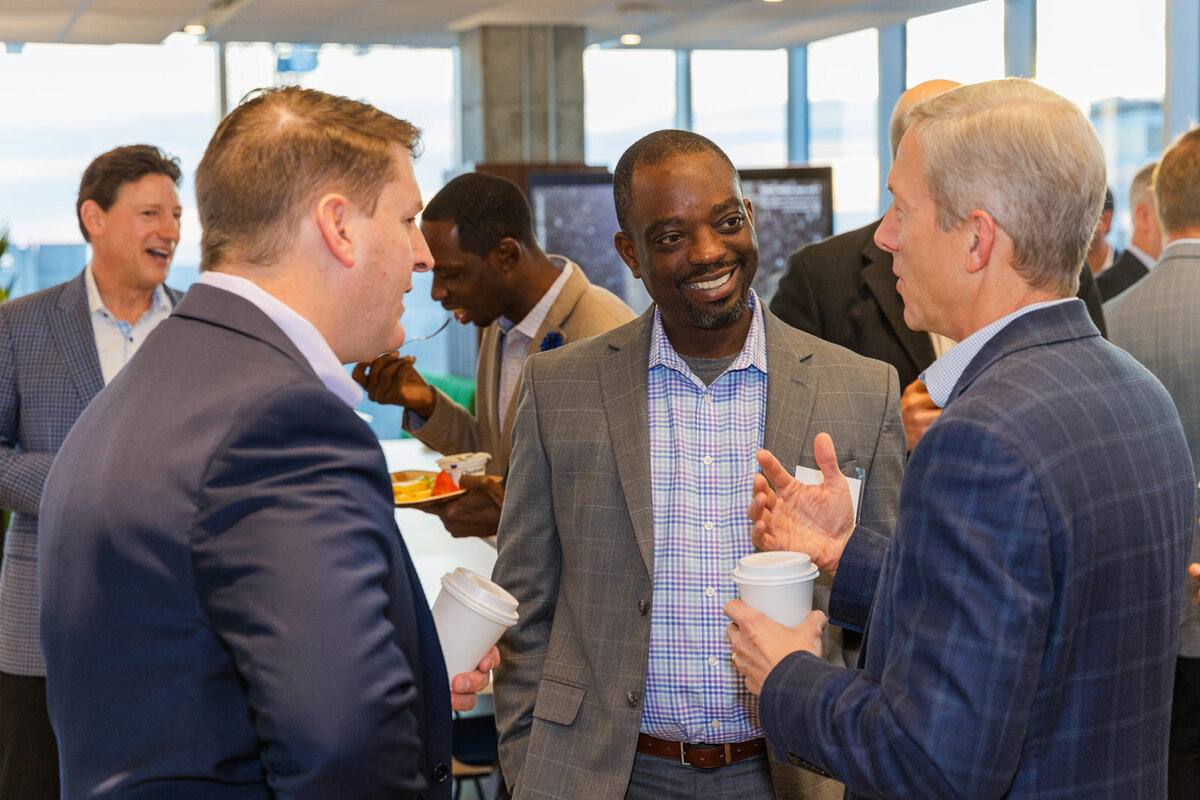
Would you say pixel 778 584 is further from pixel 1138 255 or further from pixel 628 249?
pixel 1138 255

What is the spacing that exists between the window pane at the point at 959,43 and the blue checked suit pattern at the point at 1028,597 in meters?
8.38

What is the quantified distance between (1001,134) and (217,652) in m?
0.97

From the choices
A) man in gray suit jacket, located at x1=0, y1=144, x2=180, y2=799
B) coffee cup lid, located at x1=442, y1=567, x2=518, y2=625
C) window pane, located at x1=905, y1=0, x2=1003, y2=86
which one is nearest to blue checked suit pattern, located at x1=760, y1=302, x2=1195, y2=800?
coffee cup lid, located at x1=442, y1=567, x2=518, y2=625

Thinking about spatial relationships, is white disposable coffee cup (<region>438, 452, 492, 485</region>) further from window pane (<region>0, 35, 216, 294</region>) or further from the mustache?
window pane (<region>0, 35, 216, 294</region>)

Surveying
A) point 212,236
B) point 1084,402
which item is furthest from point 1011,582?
point 212,236

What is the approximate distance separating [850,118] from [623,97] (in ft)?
7.44

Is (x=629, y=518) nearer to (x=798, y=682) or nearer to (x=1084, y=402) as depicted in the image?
(x=798, y=682)

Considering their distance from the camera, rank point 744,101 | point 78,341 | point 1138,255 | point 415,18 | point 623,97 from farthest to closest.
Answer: point 744,101 < point 623,97 < point 415,18 < point 1138,255 < point 78,341

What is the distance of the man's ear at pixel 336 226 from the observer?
1.23m

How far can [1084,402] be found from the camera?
1190 millimetres

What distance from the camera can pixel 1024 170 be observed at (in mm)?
1242

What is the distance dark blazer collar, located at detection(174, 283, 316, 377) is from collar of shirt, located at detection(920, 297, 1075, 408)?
28.6 inches

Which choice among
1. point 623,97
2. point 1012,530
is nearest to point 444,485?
point 1012,530

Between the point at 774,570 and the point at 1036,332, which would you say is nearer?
the point at 1036,332
